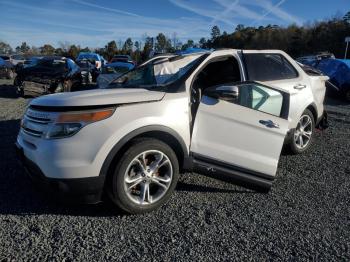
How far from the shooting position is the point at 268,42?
6631 cm

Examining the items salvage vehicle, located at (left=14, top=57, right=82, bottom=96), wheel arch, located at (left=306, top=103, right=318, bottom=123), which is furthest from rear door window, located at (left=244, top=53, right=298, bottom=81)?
salvage vehicle, located at (left=14, top=57, right=82, bottom=96)

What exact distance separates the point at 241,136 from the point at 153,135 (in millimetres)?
1042

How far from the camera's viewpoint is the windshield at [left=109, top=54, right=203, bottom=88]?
4407 millimetres

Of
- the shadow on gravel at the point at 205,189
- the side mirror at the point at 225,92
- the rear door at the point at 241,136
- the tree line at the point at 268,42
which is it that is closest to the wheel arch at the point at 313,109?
the rear door at the point at 241,136

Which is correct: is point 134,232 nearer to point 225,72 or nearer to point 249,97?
point 249,97

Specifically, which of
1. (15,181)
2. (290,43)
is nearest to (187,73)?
(15,181)

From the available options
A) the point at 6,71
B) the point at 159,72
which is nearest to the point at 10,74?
the point at 6,71

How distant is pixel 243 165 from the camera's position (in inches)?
165

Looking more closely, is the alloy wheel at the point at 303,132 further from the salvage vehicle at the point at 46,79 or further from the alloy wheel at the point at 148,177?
the salvage vehicle at the point at 46,79

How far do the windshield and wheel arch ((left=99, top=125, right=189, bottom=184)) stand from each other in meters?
0.71

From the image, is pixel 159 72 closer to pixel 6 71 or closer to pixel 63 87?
pixel 63 87

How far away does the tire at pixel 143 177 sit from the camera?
3.57 m

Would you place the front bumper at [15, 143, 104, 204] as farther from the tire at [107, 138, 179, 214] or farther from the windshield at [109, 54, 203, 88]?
the windshield at [109, 54, 203, 88]

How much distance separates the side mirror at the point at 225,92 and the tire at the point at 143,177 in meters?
0.79
